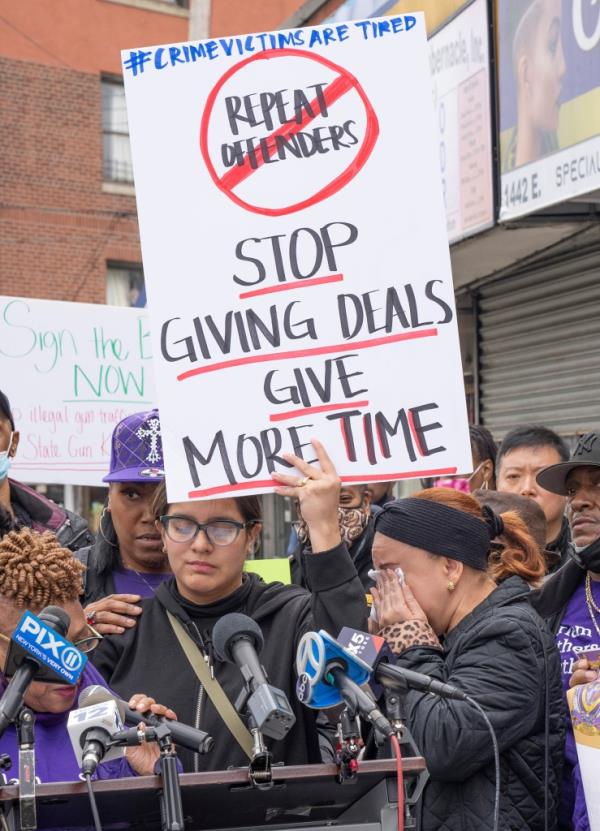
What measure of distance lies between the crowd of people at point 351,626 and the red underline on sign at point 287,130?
0.75m

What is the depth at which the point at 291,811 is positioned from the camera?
2314mm

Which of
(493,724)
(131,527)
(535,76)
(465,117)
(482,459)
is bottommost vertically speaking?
(493,724)

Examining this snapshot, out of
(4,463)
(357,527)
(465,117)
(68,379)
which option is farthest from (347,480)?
(465,117)

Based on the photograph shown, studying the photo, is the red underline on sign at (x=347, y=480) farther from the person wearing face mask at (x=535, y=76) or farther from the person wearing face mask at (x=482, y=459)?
the person wearing face mask at (x=535, y=76)

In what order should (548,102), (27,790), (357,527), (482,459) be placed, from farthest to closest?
(548,102) < (482,459) < (357,527) < (27,790)

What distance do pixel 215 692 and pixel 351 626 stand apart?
383mm

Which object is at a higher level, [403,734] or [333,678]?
[333,678]

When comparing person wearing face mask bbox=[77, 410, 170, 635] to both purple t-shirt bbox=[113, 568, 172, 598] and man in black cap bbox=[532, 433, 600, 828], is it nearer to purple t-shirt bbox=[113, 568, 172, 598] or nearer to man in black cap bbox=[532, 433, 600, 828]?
purple t-shirt bbox=[113, 568, 172, 598]

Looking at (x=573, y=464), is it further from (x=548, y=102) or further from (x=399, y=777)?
(x=548, y=102)

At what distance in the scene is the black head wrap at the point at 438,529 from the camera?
10.9 feet

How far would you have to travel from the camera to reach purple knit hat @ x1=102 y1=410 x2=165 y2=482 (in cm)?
377

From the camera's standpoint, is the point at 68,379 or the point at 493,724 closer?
the point at 493,724

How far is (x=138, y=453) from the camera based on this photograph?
3.82m

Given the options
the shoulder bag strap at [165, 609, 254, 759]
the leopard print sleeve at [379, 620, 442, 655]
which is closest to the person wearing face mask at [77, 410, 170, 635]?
the shoulder bag strap at [165, 609, 254, 759]
